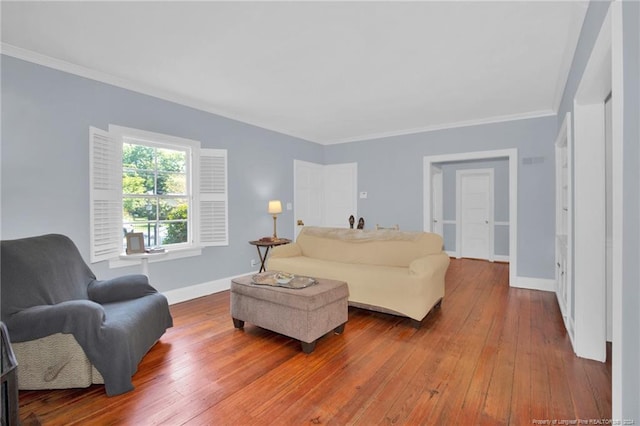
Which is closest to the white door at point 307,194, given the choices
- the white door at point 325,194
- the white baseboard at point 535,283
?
the white door at point 325,194

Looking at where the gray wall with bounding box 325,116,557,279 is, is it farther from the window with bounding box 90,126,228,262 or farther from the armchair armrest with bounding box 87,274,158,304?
the armchair armrest with bounding box 87,274,158,304

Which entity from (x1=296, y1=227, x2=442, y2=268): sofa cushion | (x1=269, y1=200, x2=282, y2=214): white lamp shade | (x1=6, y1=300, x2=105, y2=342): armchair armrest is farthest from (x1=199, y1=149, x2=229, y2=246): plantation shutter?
(x1=6, y1=300, x2=105, y2=342): armchair armrest

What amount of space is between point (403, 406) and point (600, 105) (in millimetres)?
2559

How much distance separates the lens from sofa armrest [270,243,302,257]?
400 cm

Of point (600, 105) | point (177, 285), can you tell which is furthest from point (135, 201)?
point (600, 105)

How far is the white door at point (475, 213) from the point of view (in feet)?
22.1

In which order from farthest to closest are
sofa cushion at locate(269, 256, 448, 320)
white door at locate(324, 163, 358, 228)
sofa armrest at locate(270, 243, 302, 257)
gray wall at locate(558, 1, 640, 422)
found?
white door at locate(324, 163, 358, 228) → sofa armrest at locate(270, 243, 302, 257) → sofa cushion at locate(269, 256, 448, 320) → gray wall at locate(558, 1, 640, 422)

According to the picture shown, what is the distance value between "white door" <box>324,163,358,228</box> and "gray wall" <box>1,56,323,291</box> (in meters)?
2.48

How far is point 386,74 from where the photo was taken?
312cm

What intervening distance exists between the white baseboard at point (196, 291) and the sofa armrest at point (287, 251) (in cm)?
95

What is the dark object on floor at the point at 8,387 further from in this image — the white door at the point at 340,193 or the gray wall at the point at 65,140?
the white door at the point at 340,193

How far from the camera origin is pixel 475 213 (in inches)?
273

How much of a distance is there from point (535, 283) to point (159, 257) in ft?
16.2

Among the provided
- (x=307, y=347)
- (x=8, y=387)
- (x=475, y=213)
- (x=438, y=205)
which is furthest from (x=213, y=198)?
(x=475, y=213)
